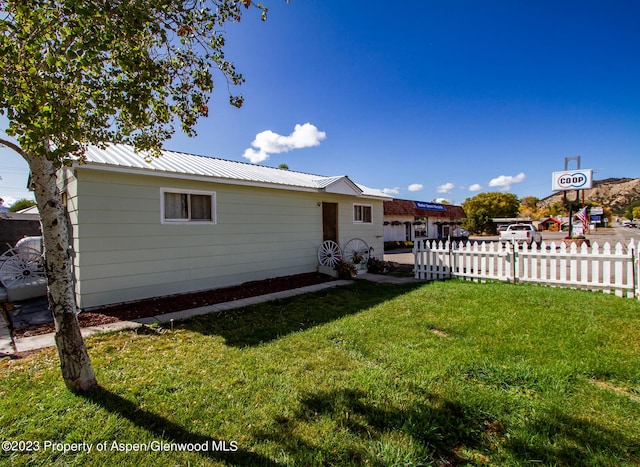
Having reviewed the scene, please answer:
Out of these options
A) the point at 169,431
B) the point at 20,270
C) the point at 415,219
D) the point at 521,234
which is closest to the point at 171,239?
the point at 20,270

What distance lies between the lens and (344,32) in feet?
25.9

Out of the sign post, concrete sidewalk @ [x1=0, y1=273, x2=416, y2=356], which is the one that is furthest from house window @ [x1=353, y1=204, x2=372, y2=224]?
the sign post

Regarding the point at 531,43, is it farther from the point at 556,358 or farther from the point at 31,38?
the point at 31,38

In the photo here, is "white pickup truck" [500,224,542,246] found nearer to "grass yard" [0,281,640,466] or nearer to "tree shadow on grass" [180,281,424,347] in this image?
"tree shadow on grass" [180,281,424,347]

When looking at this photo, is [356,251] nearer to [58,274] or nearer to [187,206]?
[187,206]

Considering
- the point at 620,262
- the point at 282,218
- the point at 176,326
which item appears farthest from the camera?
the point at 282,218

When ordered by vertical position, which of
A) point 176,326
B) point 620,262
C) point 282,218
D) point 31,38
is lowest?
point 176,326

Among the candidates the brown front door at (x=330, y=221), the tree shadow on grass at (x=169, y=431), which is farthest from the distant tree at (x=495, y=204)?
the tree shadow on grass at (x=169, y=431)

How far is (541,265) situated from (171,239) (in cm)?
899

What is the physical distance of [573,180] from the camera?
47.1 feet

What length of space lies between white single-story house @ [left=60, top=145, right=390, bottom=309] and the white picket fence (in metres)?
3.94

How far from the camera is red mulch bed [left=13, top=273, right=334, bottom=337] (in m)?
4.87

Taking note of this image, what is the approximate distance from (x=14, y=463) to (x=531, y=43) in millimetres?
14263

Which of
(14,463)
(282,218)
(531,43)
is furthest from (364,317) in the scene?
(531,43)
